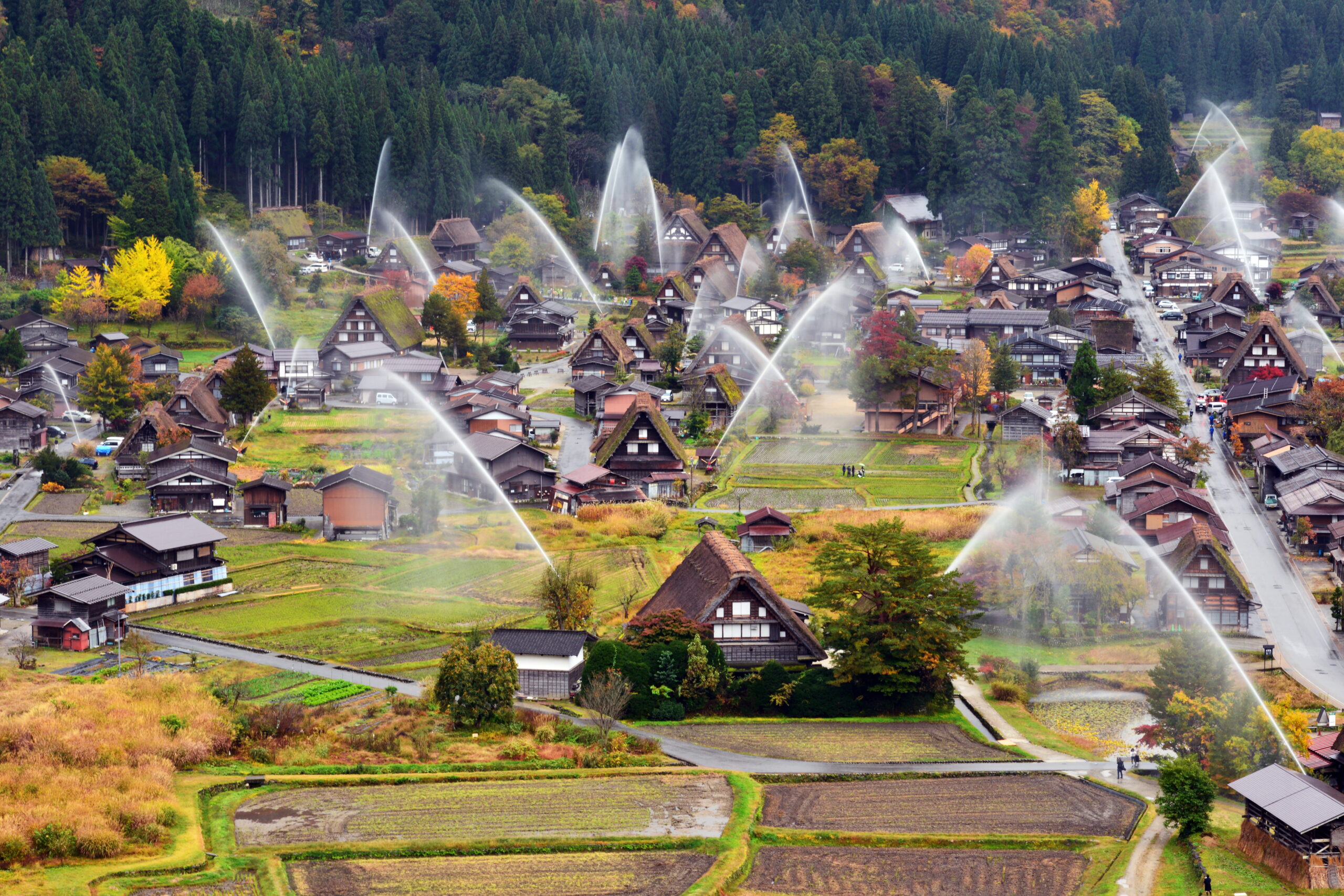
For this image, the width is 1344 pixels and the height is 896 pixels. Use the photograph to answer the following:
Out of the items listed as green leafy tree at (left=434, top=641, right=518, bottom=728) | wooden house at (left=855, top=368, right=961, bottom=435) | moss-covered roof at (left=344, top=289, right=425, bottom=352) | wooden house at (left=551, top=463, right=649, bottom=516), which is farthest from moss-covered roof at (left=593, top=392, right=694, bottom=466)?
green leafy tree at (left=434, top=641, right=518, bottom=728)

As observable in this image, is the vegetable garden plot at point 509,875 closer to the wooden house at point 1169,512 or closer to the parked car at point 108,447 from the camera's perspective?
the wooden house at point 1169,512

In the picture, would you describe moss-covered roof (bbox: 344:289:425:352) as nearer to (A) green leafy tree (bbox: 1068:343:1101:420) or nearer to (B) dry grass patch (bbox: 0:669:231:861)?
(A) green leafy tree (bbox: 1068:343:1101:420)

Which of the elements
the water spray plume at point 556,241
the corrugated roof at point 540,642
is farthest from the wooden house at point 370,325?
the corrugated roof at point 540,642

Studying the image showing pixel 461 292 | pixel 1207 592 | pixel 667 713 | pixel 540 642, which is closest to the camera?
pixel 667 713

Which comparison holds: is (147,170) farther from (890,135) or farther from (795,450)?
Result: (890,135)

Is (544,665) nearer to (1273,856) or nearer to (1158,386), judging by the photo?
(1273,856)

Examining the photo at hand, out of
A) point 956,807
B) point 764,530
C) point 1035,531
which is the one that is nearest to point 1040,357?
point 764,530

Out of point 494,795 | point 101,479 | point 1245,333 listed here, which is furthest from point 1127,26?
point 494,795
